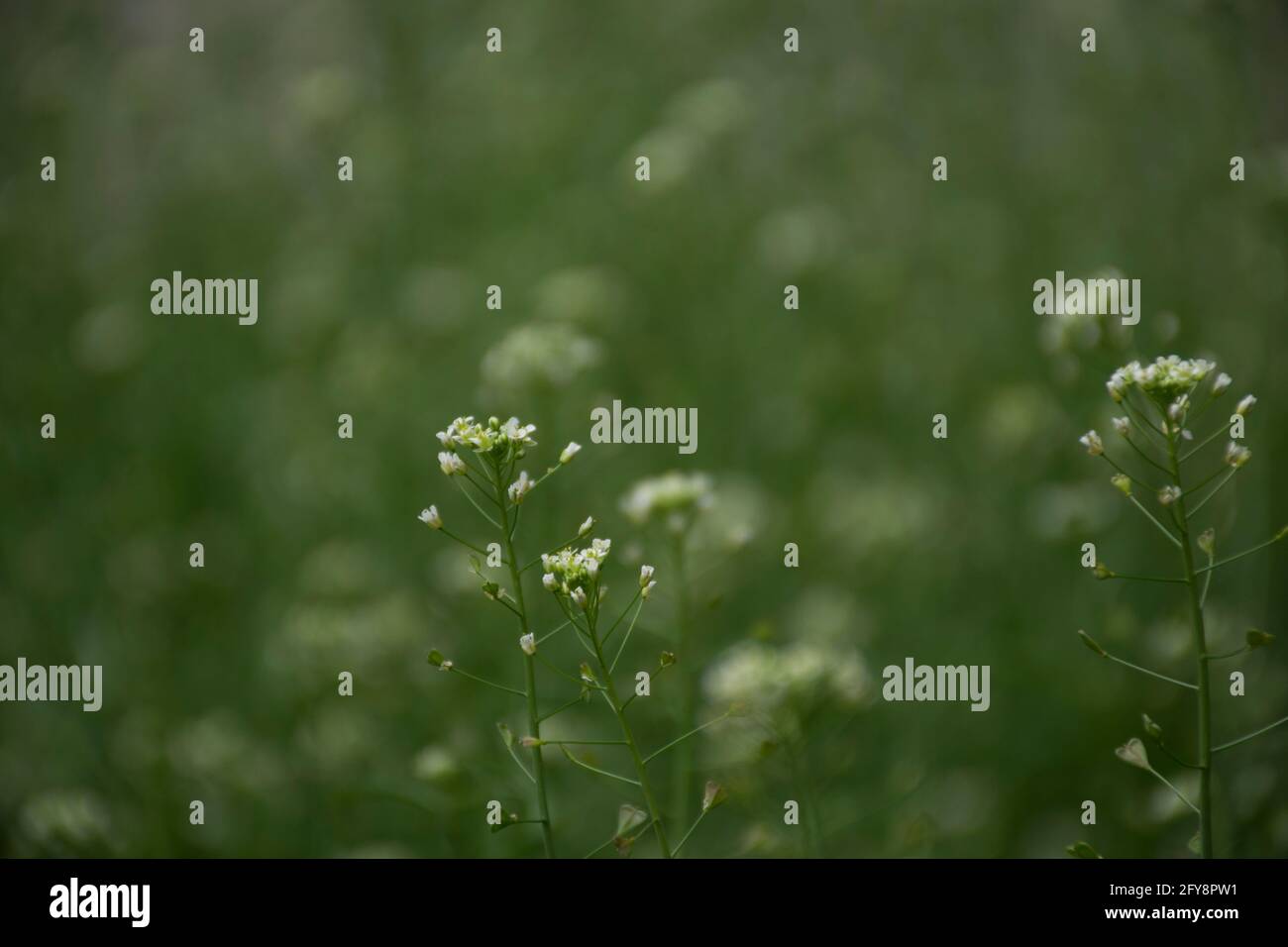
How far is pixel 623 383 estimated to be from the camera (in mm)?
4824

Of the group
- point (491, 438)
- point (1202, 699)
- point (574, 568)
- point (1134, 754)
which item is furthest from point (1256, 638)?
point (491, 438)

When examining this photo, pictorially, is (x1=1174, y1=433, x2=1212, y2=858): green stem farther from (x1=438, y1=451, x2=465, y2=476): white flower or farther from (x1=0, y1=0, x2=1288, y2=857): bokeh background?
(x1=438, y1=451, x2=465, y2=476): white flower

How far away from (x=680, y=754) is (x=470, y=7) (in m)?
4.83

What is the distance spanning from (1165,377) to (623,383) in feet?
10.0

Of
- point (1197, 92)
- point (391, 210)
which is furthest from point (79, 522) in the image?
point (1197, 92)

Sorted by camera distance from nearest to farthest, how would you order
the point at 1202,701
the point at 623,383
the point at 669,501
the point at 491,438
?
the point at 1202,701, the point at 491,438, the point at 669,501, the point at 623,383

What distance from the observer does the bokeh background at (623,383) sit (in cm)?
330

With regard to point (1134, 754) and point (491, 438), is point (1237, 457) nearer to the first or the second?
point (1134, 754)

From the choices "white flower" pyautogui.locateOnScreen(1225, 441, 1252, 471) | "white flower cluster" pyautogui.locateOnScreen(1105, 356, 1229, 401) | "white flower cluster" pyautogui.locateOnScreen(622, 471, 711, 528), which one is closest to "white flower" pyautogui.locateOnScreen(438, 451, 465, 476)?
"white flower cluster" pyautogui.locateOnScreen(622, 471, 711, 528)

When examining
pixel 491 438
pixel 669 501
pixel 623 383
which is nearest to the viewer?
pixel 491 438

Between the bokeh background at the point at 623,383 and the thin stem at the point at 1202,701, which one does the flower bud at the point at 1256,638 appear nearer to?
the thin stem at the point at 1202,701

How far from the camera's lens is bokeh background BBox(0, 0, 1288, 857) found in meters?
3.30

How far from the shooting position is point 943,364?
4766 millimetres

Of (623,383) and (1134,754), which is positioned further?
(623,383)
